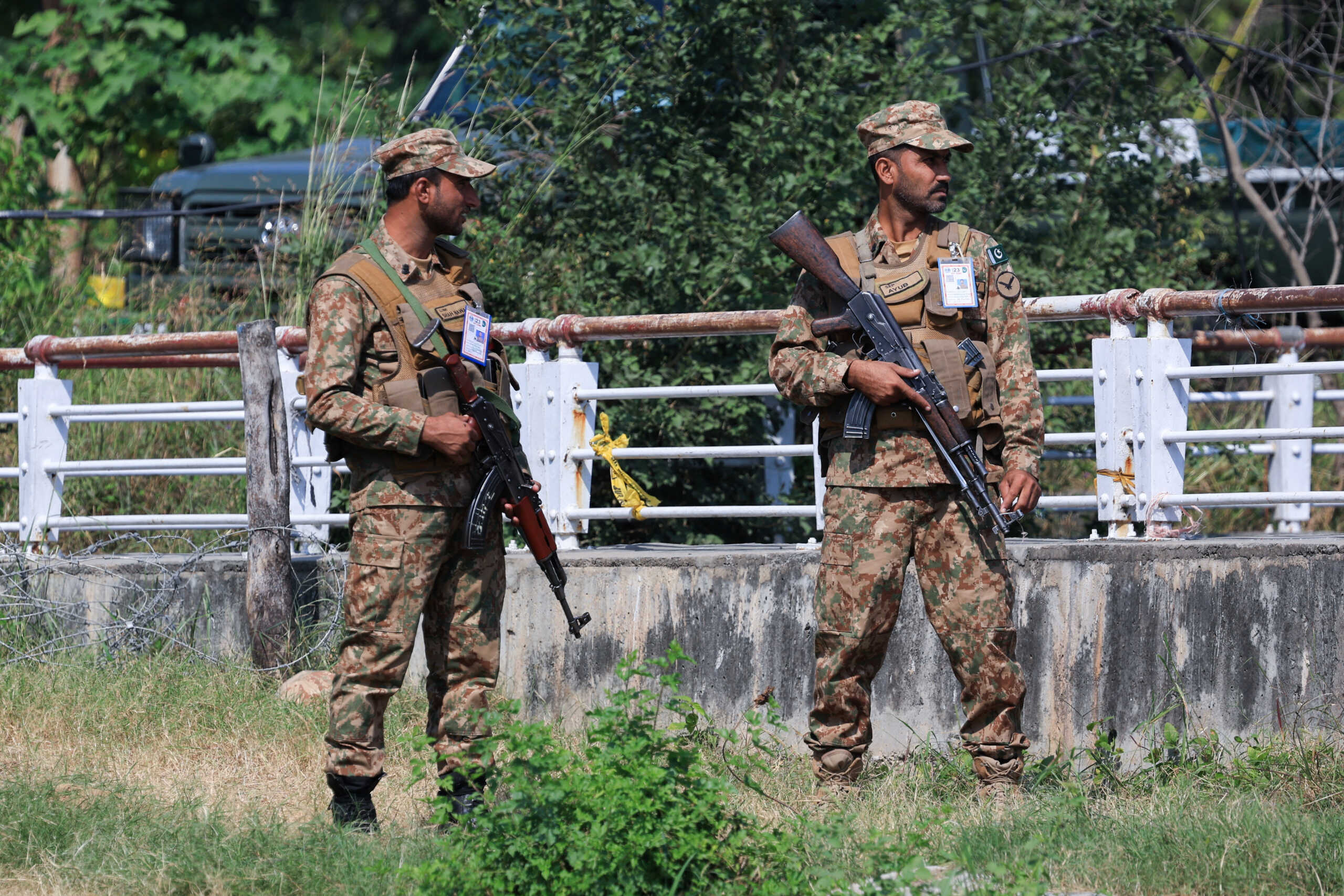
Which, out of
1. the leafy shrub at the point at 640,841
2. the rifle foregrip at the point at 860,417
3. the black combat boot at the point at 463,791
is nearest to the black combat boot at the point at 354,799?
the black combat boot at the point at 463,791

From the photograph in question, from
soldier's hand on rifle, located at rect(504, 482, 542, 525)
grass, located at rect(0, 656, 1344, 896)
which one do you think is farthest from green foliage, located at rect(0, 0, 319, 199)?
soldier's hand on rifle, located at rect(504, 482, 542, 525)

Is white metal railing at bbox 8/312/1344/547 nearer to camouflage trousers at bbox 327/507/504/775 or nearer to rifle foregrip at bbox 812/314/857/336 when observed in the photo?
rifle foregrip at bbox 812/314/857/336

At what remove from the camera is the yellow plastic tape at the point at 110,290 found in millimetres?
9703

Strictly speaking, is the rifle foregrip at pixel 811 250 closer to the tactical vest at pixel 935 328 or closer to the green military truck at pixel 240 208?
the tactical vest at pixel 935 328

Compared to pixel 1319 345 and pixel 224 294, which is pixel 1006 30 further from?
pixel 224 294

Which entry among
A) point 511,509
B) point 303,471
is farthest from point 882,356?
→ point 303,471

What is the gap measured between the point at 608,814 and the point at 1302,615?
271 centimetres

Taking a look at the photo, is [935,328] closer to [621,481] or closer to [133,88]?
[621,481]

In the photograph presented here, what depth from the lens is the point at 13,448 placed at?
827 centimetres

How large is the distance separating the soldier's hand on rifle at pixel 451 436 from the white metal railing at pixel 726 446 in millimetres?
1578

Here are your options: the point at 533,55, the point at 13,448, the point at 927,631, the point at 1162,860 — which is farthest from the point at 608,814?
the point at 13,448

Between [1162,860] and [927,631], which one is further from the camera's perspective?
[927,631]

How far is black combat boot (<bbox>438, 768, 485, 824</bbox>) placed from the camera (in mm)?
3451

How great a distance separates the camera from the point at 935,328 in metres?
4.32
